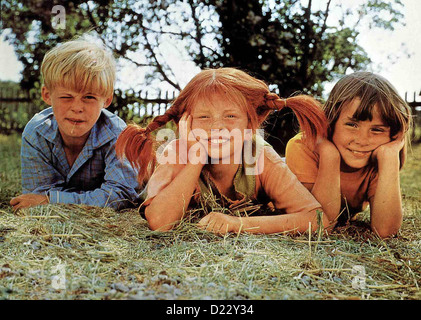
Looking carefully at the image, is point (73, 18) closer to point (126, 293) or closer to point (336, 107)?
point (336, 107)

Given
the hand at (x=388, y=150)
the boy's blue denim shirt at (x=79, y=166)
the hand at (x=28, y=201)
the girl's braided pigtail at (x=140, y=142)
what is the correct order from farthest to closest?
1. the boy's blue denim shirt at (x=79, y=166)
2. the hand at (x=28, y=201)
3. the girl's braided pigtail at (x=140, y=142)
4. the hand at (x=388, y=150)

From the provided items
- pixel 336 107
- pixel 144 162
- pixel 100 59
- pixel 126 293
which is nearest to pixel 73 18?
pixel 100 59

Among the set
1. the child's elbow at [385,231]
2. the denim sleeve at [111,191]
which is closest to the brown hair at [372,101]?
the child's elbow at [385,231]

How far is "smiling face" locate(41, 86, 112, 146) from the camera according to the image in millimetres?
2859

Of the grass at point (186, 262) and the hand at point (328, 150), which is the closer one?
the grass at point (186, 262)

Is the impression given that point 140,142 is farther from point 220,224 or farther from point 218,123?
point 220,224

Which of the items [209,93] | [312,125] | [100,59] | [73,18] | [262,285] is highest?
[73,18]

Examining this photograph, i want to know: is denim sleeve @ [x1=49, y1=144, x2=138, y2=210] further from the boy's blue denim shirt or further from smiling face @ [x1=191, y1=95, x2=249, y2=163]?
smiling face @ [x1=191, y1=95, x2=249, y2=163]

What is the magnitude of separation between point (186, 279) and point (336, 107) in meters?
1.42

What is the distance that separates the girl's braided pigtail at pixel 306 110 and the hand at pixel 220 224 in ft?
2.18

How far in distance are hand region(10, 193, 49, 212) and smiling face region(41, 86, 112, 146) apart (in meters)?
0.44

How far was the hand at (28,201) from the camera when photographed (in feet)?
9.22

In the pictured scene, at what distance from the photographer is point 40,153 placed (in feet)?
10.1

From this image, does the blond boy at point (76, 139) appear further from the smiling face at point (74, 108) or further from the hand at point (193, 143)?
the hand at point (193, 143)
